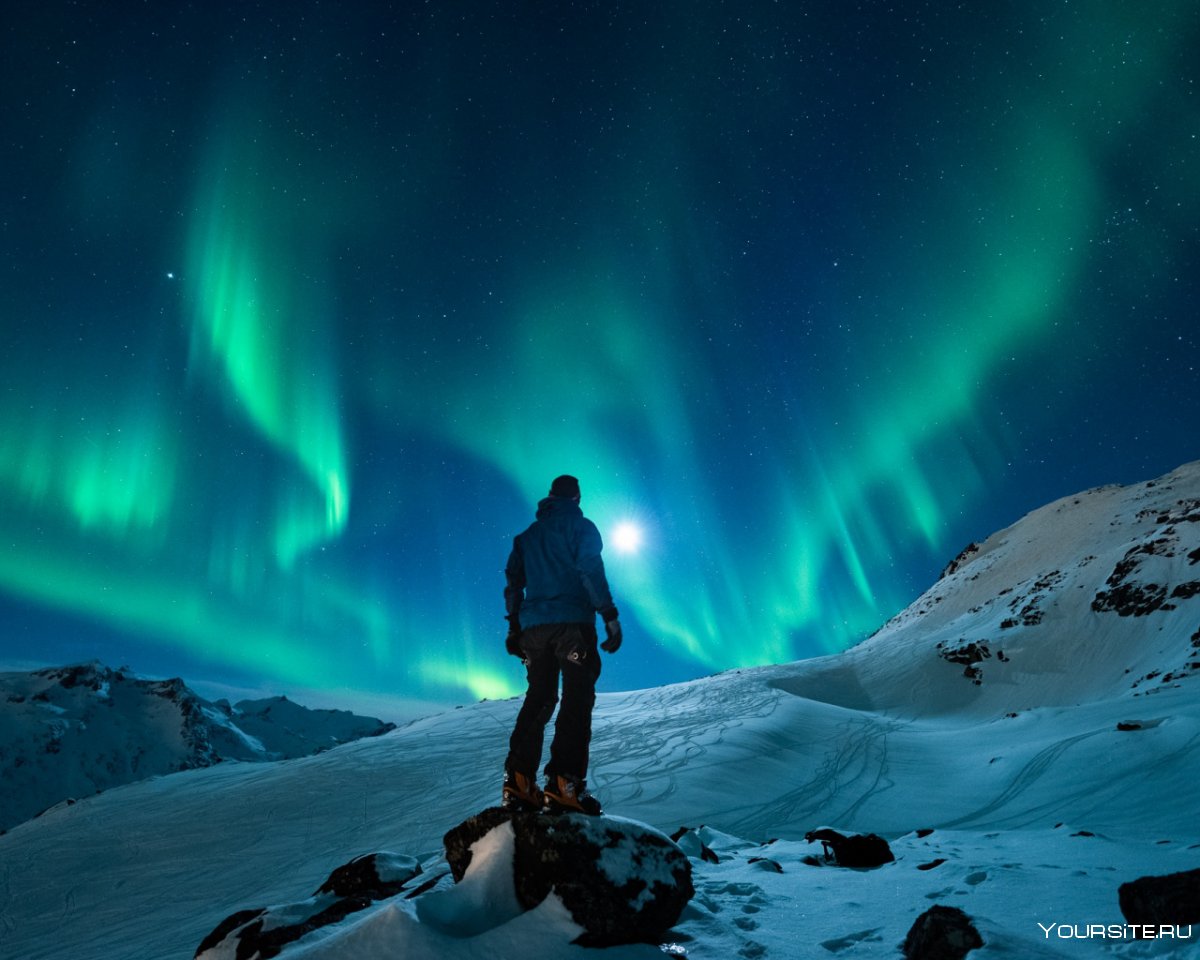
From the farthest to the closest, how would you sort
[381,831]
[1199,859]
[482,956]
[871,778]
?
Answer: [871,778] → [381,831] → [1199,859] → [482,956]

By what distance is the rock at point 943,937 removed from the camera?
123 inches

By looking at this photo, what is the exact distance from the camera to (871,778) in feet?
44.8

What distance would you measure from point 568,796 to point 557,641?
4.42 ft

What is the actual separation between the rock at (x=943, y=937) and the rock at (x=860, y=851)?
2.72m

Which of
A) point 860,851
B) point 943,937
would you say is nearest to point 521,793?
point 943,937

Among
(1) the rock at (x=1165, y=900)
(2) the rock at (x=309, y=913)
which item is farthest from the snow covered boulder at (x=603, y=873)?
(1) the rock at (x=1165, y=900)

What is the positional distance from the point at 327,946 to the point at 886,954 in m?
3.45

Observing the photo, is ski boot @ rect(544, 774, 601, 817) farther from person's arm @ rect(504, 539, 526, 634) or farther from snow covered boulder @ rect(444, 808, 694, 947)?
person's arm @ rect(504, 539, 526, 634)

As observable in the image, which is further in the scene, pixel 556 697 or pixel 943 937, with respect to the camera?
pixel 556 697

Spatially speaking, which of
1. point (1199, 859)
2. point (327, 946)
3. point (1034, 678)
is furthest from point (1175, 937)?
point (1034, 678)

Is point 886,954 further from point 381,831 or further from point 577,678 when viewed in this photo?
point 381,831

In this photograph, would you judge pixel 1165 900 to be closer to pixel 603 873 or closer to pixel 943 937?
pixel 943 937

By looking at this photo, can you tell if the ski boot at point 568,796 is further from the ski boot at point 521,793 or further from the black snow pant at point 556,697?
the ski boot at point 521,793

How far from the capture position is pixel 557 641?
5.73 m
